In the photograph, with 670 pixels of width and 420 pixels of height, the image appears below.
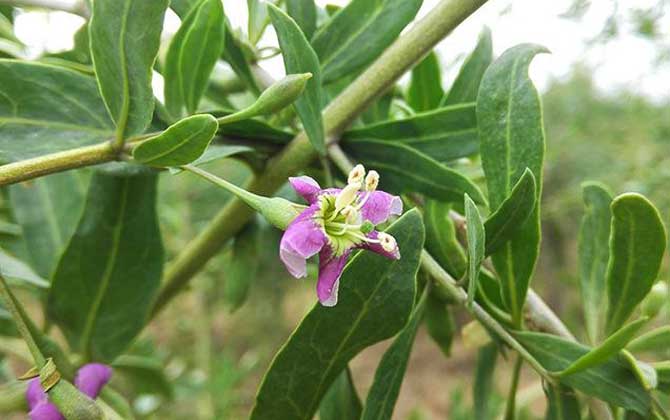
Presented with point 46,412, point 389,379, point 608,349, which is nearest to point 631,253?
point 608,349

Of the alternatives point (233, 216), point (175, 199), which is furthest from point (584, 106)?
point (233, 216)

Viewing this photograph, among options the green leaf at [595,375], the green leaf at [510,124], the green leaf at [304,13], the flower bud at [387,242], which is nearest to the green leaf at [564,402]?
the green leaf at [595,375]

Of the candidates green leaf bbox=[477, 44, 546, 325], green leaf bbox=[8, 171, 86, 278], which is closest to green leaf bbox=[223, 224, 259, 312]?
green leaf bbox=[8, 171, 86, 278]

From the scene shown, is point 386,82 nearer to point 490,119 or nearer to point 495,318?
point 490,119

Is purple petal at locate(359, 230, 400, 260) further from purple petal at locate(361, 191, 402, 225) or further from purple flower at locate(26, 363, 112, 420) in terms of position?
purple flower at locate(26, 363, 112, 420)

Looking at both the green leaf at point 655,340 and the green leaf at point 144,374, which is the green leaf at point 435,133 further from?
the green leaf at point 144,374
